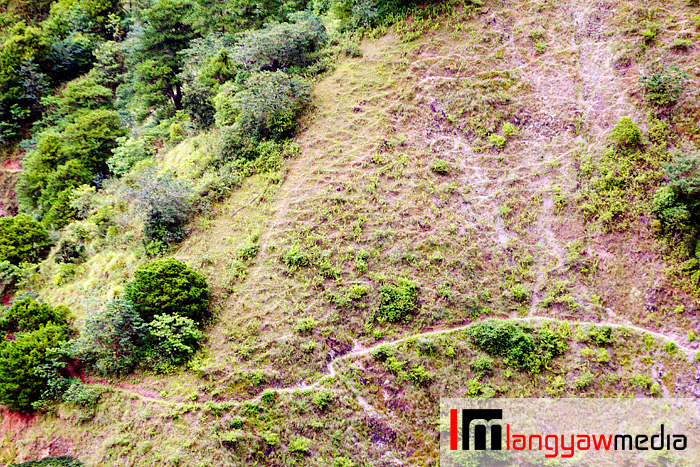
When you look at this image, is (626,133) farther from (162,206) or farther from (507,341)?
(162,206)

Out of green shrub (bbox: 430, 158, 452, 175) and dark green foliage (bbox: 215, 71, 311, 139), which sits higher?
dark green foliage (bbox: 215, 71, 311, 139)

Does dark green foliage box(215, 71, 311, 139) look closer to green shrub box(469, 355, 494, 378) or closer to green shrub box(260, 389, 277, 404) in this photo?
green shrub box(260, 389, 277, 404)

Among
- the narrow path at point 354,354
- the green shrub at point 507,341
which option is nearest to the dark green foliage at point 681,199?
the narrow path at point 354,354

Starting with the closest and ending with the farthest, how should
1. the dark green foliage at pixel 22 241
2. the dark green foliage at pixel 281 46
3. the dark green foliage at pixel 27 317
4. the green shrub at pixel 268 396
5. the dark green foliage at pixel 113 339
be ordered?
the green shrub at pixel 268 396 → the dark green foliage at pixel 113 339 → the dark green foliage at pixel 27 317 → the dark green foliage at pixel 281 46 → the dark green foliage at pixel 22 241

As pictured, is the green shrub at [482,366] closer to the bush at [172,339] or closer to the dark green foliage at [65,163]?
the bush at [172,339]

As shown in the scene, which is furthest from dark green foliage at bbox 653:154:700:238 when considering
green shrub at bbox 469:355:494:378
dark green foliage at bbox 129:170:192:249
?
dark green foliage at bbox 129:170:192:249

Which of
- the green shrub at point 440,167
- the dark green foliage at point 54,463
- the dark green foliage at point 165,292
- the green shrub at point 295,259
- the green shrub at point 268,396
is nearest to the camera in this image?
the dark green foliage at point 54,463
